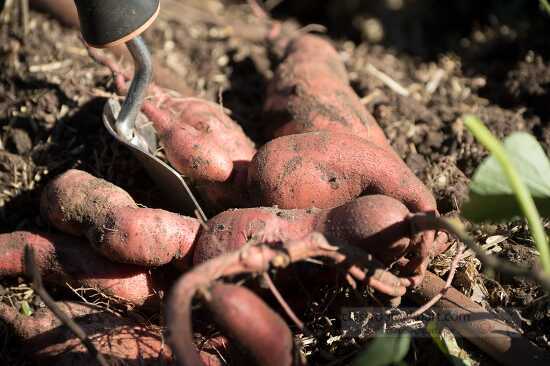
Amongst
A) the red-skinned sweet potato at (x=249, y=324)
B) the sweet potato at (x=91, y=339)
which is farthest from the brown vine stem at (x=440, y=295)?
the sweet potato at (x=91, y=339)

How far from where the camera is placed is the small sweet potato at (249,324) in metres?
0.98

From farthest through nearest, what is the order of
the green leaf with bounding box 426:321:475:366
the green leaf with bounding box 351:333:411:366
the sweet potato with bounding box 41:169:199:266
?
the sweet potato with bounding box 41:169:199:266
the green leaf with bounding box 426:321:475:366
the green leaf with bounding box 351:333:411:366

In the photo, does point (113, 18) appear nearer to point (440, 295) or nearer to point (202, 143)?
point (202, 143)

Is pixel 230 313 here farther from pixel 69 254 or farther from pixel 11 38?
pixel 11 38

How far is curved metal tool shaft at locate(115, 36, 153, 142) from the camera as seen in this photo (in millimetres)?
1435

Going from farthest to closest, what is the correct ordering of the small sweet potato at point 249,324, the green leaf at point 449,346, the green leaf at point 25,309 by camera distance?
1. the green leaf at point 25,309
2. the green leaf at point 449,346
3. the small sweet potato at point 249,324

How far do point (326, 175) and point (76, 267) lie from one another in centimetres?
64

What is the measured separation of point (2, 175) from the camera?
1.59 m

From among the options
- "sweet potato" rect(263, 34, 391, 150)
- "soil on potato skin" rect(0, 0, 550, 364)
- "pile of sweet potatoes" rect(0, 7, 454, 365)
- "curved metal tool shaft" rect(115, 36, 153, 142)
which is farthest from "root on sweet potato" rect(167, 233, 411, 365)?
"curved metal tool shaft" rect(115, 36, 153, 142)

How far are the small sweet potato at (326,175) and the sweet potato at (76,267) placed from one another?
355 mm

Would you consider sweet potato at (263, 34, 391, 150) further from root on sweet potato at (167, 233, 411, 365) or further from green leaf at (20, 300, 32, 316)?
green leaf at (20, 300, 32, 316)

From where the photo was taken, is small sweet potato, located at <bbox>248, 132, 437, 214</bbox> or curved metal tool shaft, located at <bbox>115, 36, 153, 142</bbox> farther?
curved metal tool shaft, located at <bbox>115, 36, 153, 142</bbox>

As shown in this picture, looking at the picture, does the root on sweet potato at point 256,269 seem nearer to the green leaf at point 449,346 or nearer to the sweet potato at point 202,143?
the green leaf at point 449,346

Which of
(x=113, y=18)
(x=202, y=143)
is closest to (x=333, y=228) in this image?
(x=202, y=143)
